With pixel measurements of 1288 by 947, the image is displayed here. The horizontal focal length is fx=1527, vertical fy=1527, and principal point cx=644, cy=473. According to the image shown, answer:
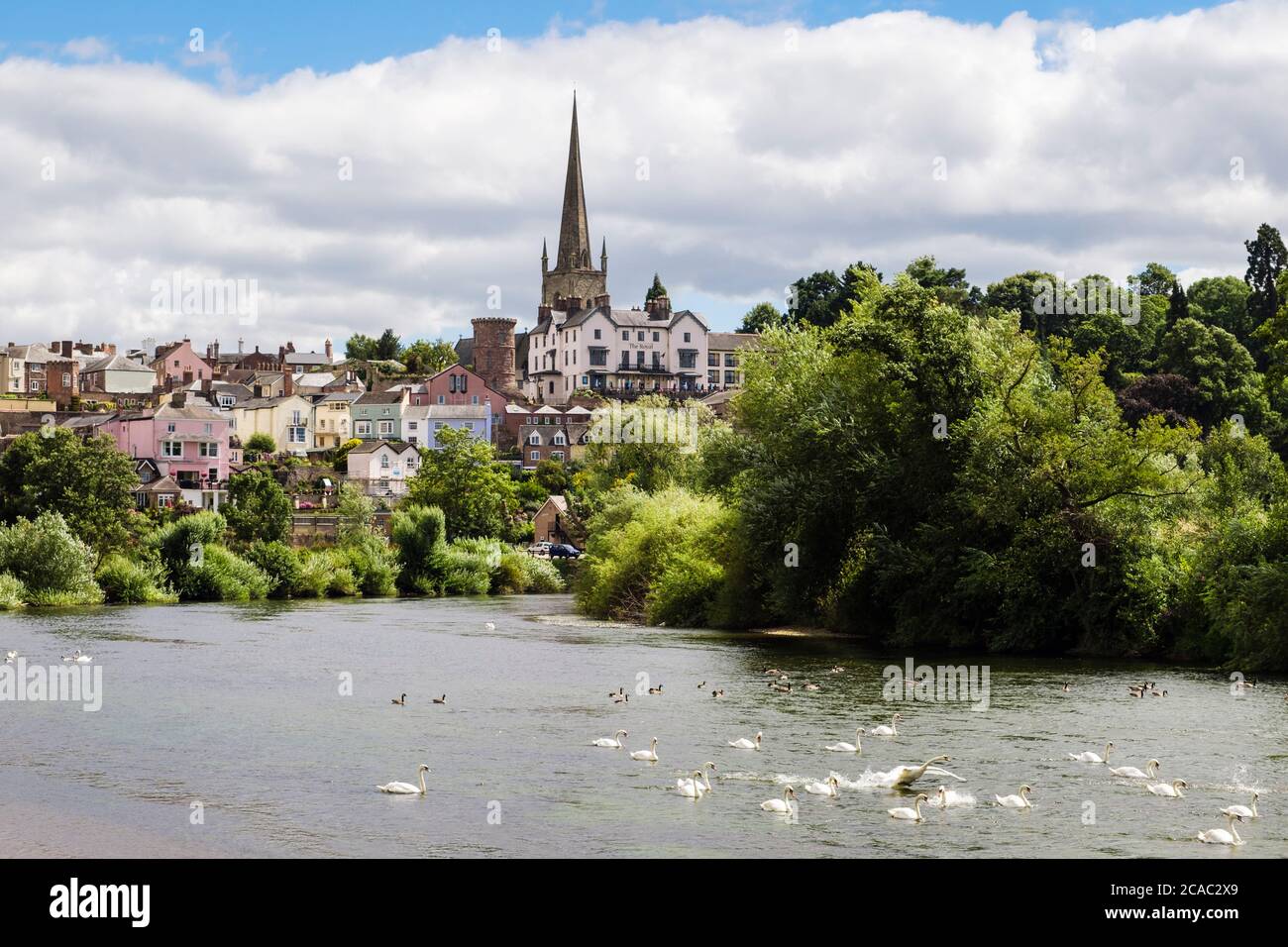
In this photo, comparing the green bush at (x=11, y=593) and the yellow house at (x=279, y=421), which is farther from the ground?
the yellow house at (x=279, y=421)

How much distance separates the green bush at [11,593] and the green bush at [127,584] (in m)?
5.41

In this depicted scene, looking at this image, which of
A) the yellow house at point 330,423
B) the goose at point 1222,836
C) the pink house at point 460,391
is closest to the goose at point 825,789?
the goose at point 1222,836

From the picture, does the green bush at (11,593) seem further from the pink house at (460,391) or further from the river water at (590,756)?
the pink house at (460,391)

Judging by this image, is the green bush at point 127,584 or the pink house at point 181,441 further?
the pink house at point 181,441

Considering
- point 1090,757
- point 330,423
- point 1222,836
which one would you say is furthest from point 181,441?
point 1222,836

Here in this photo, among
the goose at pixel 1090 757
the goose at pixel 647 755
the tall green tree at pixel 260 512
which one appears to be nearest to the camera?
the goose at pixel 1090 757

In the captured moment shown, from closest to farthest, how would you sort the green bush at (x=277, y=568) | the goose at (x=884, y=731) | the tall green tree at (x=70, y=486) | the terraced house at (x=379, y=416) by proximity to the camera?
the goose at (x=884, y=731) → the tall green tree at (x=70, y=486) → the green bush at (x=277, y=568) → the terraced house at (x=379, y=416)

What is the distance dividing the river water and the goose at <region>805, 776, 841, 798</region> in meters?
0.24

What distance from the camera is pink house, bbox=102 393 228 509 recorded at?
131 metres

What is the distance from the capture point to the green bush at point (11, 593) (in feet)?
236
